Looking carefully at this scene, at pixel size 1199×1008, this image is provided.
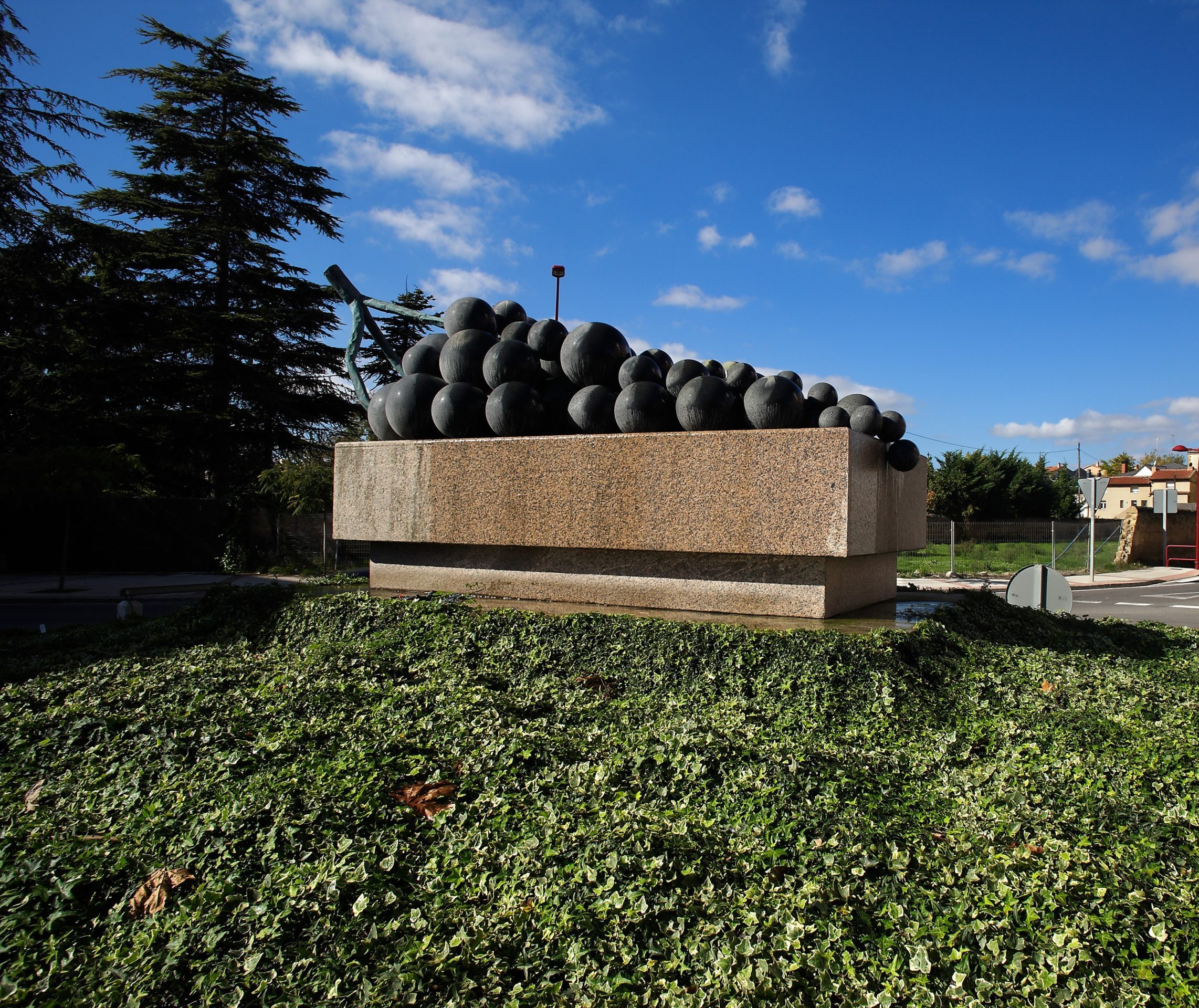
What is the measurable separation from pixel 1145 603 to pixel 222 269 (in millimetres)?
26254

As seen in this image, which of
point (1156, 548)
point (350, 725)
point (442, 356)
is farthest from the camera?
point (1156, 548)

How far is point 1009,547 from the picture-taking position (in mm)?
28438

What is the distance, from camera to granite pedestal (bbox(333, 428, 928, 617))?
5703mm

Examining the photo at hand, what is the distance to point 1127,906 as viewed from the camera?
2553 millimetres

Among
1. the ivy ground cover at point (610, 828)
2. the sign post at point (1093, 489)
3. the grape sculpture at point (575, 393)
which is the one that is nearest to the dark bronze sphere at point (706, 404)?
the grape sculpture at point (575, 393)

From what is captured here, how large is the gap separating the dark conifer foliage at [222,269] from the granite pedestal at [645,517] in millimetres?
18896

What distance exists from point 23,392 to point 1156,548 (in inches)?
1470

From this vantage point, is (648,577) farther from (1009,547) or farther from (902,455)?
(1009,547)

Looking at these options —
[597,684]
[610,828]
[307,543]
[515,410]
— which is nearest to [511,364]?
[515,410]

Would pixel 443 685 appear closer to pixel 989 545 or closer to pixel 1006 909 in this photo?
pixel 1006 909

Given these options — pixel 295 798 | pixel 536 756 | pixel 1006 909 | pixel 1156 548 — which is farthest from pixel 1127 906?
pixel 1156 548

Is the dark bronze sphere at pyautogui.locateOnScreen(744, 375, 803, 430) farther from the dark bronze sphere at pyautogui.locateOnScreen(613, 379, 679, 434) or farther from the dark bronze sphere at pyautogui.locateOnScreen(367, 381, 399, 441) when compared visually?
the dark bronze sphere at pyautogui.locateOnScreen(367, 381, 399, 441)

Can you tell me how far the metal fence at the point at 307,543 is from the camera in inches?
889

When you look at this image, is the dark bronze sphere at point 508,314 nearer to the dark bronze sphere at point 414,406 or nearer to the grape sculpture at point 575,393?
the grape sculpture at point 575,393
